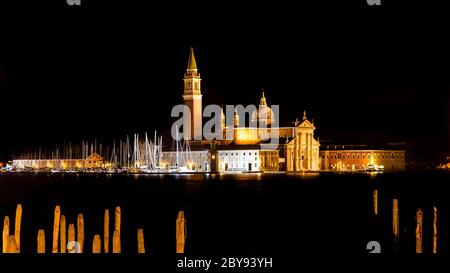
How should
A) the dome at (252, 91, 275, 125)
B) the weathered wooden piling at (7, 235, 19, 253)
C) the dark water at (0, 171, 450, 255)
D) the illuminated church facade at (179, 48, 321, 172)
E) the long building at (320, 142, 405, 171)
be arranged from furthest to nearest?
the long building at (320, 142, 405, 171) → the dome at (252, 91, 275, 125) → the illuminated church facade at (179, 48, 321, 172) → the dark water at (0, 171, 450, 255) → the weathered wooden piling at (7, 235, 19, 253)

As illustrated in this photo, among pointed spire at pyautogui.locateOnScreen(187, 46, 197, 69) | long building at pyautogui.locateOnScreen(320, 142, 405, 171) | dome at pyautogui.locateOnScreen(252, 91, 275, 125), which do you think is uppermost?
pointed spire at pyautogui.locateOnScreen(187, 46, 197, 69)

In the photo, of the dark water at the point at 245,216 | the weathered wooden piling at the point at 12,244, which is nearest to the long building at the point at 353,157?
the dark water at the point at 245,216

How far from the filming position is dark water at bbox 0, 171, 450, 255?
26984 mm

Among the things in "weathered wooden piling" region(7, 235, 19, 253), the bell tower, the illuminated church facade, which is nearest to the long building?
the illuminated church facade

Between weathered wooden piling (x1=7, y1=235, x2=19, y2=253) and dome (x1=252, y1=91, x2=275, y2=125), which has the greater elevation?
dome (x1=252, y1=91, x2=275, y2=125)

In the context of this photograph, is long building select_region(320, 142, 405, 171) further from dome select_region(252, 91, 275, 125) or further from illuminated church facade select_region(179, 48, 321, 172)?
dome select_region(252, 91, 275, 125)

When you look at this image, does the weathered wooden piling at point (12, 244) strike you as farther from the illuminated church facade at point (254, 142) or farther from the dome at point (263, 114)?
the dome at point (263, 114)

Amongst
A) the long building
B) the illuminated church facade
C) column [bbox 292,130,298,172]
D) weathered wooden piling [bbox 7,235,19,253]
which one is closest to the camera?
weathered wooden piling [bbox 7,235,19,253]

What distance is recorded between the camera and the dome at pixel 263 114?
95438mm

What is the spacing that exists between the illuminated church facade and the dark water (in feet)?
119

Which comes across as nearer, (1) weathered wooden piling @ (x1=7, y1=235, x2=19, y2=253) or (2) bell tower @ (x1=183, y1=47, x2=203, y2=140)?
(1) weathered wooden piling @ (x1=7, y1=235, x2=19, y2=253)

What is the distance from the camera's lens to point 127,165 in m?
101

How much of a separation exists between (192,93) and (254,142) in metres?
8.31
